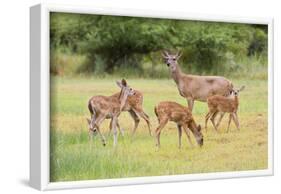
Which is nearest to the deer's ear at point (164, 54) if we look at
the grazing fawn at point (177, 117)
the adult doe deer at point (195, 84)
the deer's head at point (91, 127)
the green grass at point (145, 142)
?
the adult doe deer at point (195, 84)

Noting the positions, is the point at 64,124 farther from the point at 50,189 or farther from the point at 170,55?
the point at 170,55

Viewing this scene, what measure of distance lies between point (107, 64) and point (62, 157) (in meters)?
0.91

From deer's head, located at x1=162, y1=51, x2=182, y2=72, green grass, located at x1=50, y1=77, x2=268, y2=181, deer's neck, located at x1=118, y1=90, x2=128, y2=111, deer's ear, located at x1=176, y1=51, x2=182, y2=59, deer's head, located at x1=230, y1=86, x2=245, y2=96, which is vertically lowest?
green grass, located at x1=50, y1=77, x2=268, y2=181

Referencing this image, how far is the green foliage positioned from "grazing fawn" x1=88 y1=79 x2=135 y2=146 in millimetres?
196

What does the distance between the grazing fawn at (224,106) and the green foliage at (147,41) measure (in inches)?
9.7

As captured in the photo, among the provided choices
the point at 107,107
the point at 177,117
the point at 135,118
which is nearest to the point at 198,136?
the point at 177,117

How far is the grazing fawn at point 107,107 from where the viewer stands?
6.84 meters

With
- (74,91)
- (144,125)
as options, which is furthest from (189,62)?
(74,91)

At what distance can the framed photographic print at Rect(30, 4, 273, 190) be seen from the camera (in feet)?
21.7

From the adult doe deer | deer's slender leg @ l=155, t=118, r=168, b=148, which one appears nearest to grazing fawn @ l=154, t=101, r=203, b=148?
deer's slender leg @ l=155, t=118, r=168, b=148

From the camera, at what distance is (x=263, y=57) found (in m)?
7.69

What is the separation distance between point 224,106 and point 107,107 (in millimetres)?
1215

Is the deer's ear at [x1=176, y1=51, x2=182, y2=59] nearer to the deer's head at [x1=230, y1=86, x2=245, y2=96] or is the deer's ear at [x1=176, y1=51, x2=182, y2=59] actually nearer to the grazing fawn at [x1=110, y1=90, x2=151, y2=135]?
the grazing fawn at [x1=110, y1=90, x2=151, y2=135]

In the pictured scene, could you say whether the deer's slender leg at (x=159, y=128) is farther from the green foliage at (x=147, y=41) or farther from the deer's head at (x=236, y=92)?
the deer's head at (x=236, y=92)
